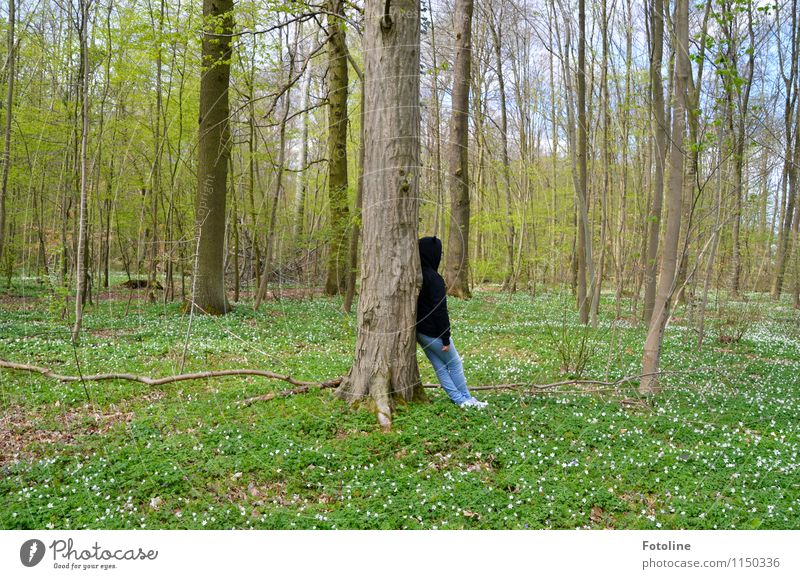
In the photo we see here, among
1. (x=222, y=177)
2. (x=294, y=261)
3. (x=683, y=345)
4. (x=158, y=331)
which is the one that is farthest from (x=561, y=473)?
(x=294, y=261)

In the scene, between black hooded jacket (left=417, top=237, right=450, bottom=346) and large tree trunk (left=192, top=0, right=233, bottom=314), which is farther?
large tree trunk (left=192, top=0, right=233, bottom=314)

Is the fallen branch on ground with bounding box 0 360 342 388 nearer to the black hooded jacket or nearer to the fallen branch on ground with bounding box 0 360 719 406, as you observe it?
the fallen branch on ground with bounding box 0 360 719 406

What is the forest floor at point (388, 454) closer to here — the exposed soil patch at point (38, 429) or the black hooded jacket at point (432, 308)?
the exposed soil patch at point (38, 429)

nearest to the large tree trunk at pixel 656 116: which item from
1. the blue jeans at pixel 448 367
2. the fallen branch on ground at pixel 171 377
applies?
the blue jeans at pixel 448 367

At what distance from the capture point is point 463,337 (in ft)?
30.2

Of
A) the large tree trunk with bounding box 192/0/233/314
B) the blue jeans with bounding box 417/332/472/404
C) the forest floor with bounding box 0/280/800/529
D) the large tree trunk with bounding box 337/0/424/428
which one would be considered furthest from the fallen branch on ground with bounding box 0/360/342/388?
the large tree trunk with bounding box 192/0/233/314

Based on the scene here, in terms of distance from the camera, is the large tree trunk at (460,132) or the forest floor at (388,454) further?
the large tree trunk at (460,132)

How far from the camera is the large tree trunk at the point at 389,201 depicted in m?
4.38

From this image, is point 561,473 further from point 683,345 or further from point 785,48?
point 785,48

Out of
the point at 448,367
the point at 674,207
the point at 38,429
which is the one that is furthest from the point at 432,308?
the point at 38,429

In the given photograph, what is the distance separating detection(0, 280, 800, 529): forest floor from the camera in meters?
3.21

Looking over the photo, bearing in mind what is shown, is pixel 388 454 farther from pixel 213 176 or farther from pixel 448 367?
pixel 213 176

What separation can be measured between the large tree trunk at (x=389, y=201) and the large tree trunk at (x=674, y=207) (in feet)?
8.62

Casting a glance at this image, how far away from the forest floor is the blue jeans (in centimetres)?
17
